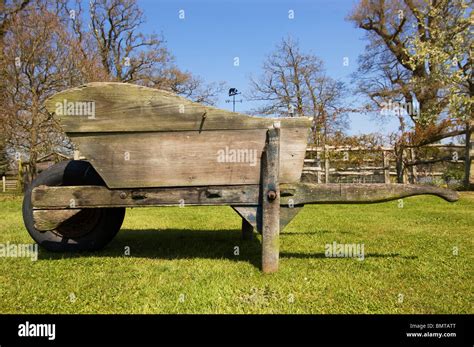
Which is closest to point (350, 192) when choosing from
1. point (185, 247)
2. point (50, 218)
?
point (185, 247)

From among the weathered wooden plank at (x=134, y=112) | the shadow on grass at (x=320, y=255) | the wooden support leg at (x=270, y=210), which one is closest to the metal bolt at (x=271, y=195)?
the wooden support leg at (x=270, y=210)

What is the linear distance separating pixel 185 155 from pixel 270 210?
1.08 m

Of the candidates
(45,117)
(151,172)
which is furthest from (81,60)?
(151,172)

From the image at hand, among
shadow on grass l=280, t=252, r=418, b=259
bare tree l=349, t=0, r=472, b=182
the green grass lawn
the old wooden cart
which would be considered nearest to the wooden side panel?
the old wooden cart

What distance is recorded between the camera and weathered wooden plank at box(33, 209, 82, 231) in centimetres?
423

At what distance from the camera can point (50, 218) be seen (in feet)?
14.0

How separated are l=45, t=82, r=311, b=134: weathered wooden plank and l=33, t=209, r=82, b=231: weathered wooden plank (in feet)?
3.15

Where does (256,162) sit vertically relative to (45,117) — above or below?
below

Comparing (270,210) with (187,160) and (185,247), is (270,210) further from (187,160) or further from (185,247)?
(185,247)

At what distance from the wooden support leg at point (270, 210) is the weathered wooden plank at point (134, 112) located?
1.44ft

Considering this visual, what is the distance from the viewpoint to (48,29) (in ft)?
58.0
